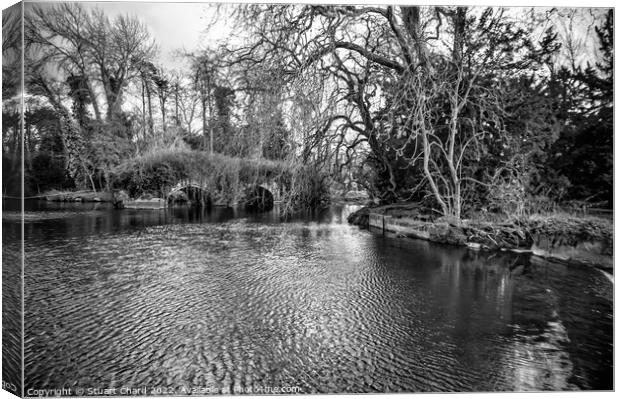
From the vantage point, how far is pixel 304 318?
3.24m

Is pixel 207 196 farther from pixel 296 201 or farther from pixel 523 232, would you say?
pixel 523 232

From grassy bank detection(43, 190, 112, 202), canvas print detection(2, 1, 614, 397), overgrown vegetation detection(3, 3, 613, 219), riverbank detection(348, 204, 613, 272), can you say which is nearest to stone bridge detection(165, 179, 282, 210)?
canvas print detection(2, 1, 614, 397)

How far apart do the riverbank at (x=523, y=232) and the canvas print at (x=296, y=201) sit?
4cm

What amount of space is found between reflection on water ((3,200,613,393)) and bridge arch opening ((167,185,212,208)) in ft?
14.4

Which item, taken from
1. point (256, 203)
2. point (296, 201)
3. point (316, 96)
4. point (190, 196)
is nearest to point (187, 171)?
point (190, 196)

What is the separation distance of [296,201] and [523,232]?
3415 mm

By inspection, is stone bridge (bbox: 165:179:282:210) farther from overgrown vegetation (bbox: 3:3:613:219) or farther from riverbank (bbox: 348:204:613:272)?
riverbank (bbox: 348:204:613:272)

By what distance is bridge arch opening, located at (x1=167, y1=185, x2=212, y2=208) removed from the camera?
10.5m

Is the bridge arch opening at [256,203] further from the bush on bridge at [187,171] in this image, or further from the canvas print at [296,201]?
the canvas print at [296,201]

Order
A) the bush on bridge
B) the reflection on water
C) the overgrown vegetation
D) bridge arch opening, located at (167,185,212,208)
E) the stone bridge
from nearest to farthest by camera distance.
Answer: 1. the reflection on water
2. the overgrown vegetation
3. the bush on bridge
4. the stone bridge
5. bridge arch opening, located at (167,185,212,208)

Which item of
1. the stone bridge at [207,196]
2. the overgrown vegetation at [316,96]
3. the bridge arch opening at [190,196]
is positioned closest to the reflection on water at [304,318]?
the overgrown vegetation at [316,96]

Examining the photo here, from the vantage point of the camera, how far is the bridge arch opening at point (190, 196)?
10484 millimetres

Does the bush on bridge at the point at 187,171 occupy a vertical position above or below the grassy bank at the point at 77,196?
above

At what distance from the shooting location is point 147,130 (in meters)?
5.38
